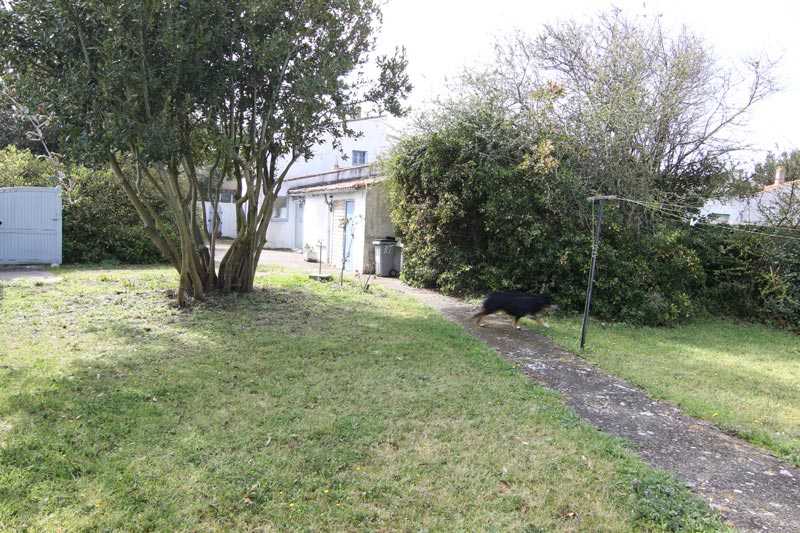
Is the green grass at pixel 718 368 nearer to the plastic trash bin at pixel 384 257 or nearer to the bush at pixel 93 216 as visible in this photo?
the plastic trash bin at pixel 384 257

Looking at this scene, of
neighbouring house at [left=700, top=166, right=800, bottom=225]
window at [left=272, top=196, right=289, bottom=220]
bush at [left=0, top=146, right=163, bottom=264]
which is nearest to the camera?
neighbouring house at [left=700, top=166, right=800, bottom=225]

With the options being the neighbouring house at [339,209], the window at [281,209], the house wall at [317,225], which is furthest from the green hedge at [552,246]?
the window at [281,209]

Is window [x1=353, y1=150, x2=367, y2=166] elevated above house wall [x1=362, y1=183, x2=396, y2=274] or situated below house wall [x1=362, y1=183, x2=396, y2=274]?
above

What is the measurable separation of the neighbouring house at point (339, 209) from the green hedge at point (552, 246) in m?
1.97

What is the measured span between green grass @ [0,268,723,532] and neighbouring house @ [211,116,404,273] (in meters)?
5.27

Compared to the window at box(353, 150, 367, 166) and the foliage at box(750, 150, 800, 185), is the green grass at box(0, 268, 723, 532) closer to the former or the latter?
the foliage at box(750, 150, 800, 185)

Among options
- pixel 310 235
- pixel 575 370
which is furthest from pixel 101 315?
pixel 310 235

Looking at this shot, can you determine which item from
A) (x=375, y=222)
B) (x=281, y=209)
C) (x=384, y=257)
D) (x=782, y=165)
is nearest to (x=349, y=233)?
(x=375, y=222)

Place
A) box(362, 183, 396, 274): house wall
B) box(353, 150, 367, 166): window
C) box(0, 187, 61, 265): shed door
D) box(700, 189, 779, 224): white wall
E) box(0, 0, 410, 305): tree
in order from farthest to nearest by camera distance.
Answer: box(353, 150, 367, 166): window, box(362, 183, 396, 274): house wall, box(0, 187, 61, 265): shed door, box(700, 189, 779, 224): white wall, box(0, 0, 410, 305): tree

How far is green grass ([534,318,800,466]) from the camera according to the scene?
4.65m

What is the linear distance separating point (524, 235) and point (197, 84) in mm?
6278

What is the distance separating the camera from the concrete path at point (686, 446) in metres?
3.13

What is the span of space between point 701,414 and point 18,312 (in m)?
8.60

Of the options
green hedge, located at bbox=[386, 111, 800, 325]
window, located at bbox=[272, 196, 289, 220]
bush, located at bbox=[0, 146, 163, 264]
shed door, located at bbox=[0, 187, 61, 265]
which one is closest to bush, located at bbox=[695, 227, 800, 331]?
green hedge, located at bbox=[386, 111, 800, 325]
